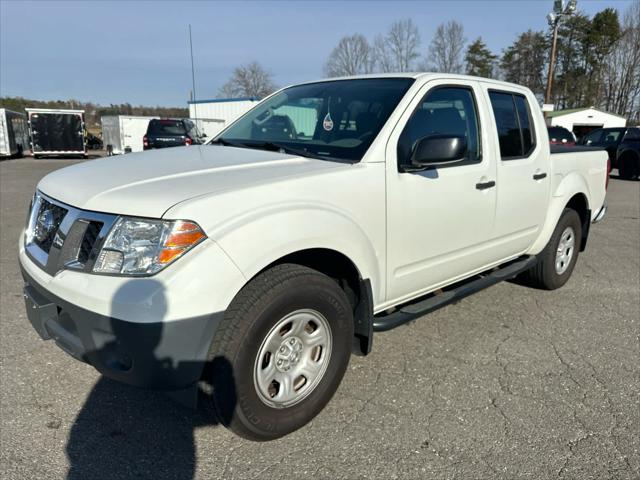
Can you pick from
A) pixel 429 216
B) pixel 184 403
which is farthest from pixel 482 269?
pixel 184 403

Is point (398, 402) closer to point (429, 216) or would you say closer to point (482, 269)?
point (429, 216)

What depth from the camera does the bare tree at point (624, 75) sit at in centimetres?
5488

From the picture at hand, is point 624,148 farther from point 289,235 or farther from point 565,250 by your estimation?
Answer: point 289,235

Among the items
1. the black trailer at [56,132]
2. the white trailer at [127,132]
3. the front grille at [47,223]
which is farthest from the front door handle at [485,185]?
the black trailer at [56,132]

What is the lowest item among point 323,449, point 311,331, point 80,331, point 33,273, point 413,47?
point 323,449

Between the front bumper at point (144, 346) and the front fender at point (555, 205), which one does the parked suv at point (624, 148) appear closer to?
the front fender at point (555, 205)

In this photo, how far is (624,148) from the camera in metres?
16.6

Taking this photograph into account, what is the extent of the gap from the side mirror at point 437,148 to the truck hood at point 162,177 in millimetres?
491

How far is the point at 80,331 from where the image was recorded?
212cm

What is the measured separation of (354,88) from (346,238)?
135 cm

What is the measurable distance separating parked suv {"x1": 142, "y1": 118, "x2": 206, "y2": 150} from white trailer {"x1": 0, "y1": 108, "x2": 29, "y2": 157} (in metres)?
11.3

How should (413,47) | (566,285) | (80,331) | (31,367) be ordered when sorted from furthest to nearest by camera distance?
(413,47) < (566,285) < (31,367) < (80,331)

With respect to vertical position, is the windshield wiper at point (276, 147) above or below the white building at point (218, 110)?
below

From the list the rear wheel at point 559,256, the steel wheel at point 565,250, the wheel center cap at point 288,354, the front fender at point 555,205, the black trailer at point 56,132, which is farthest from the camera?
the black trailer at point 56,132
